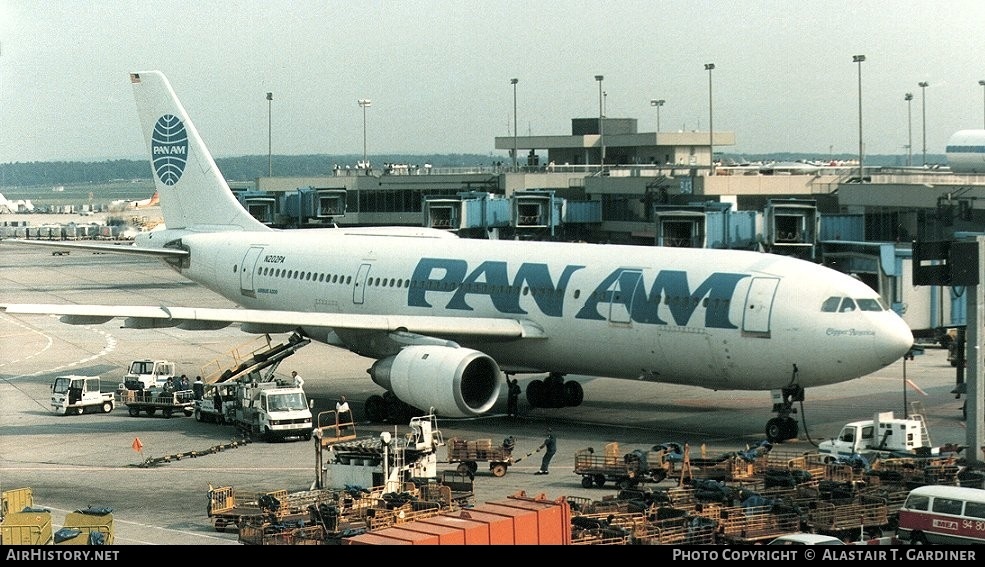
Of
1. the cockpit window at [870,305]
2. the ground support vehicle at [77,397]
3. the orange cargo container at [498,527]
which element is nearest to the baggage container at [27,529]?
the orange cargo container at [498,527]

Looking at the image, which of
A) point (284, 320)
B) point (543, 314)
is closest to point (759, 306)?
point (543, 314)

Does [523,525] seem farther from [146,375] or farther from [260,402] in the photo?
[146,375]

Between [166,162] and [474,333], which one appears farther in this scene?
[166,162]

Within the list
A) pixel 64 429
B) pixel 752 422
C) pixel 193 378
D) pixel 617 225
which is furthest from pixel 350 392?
pixel 617 225

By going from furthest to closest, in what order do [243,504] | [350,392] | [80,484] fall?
[350,392]
[80,484]
[243,504]

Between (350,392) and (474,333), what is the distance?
1013 centimetres

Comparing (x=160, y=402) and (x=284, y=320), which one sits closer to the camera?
(x=284, y=320)

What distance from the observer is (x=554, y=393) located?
47.7 meters

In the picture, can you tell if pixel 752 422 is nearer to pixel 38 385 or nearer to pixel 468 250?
pixel 468 250

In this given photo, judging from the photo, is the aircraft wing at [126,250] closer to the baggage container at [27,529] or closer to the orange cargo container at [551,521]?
the baggage container at [27,529]

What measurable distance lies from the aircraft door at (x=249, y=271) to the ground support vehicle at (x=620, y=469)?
21370 millimetres

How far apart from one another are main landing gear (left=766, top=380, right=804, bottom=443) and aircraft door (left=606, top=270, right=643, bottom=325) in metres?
4.76

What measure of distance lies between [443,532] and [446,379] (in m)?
17.6

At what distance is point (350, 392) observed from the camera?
52.5 meters
